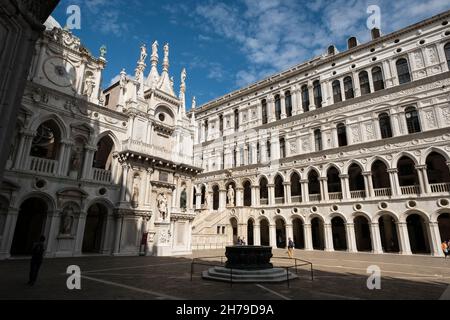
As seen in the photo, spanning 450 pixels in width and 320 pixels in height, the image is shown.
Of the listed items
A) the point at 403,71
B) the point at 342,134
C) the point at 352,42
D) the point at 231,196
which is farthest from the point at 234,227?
the point at 352,42

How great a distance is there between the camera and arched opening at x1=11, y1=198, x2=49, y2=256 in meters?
18.7

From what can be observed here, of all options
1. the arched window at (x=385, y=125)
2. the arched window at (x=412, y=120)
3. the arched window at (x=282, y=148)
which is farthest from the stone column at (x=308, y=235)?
the arched window at (x=412, y=120)

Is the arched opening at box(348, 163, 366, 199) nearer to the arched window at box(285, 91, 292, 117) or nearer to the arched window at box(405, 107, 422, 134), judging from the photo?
the arched window at box(405, 107, 422, 134)

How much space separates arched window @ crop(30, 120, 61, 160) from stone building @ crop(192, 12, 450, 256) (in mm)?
15206

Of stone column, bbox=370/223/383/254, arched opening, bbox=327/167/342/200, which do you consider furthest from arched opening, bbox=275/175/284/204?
stone column, bbox=370/223/383/254

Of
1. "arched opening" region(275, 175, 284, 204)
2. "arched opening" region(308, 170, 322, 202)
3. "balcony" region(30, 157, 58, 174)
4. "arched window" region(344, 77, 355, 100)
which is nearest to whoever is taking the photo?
"balcony" region(30, 157, 58, 174)

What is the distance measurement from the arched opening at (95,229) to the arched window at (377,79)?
27.3 meters

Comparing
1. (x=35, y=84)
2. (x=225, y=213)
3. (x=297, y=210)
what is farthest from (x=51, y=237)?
(x=297, y=210)

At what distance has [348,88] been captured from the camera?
28.5 m

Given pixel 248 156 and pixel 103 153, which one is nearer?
pixel 103 153

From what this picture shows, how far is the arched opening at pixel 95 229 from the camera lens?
65.1 feet

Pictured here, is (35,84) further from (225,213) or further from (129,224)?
(225,213)

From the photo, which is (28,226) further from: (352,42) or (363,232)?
(352,42)

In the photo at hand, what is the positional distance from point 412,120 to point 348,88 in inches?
287
